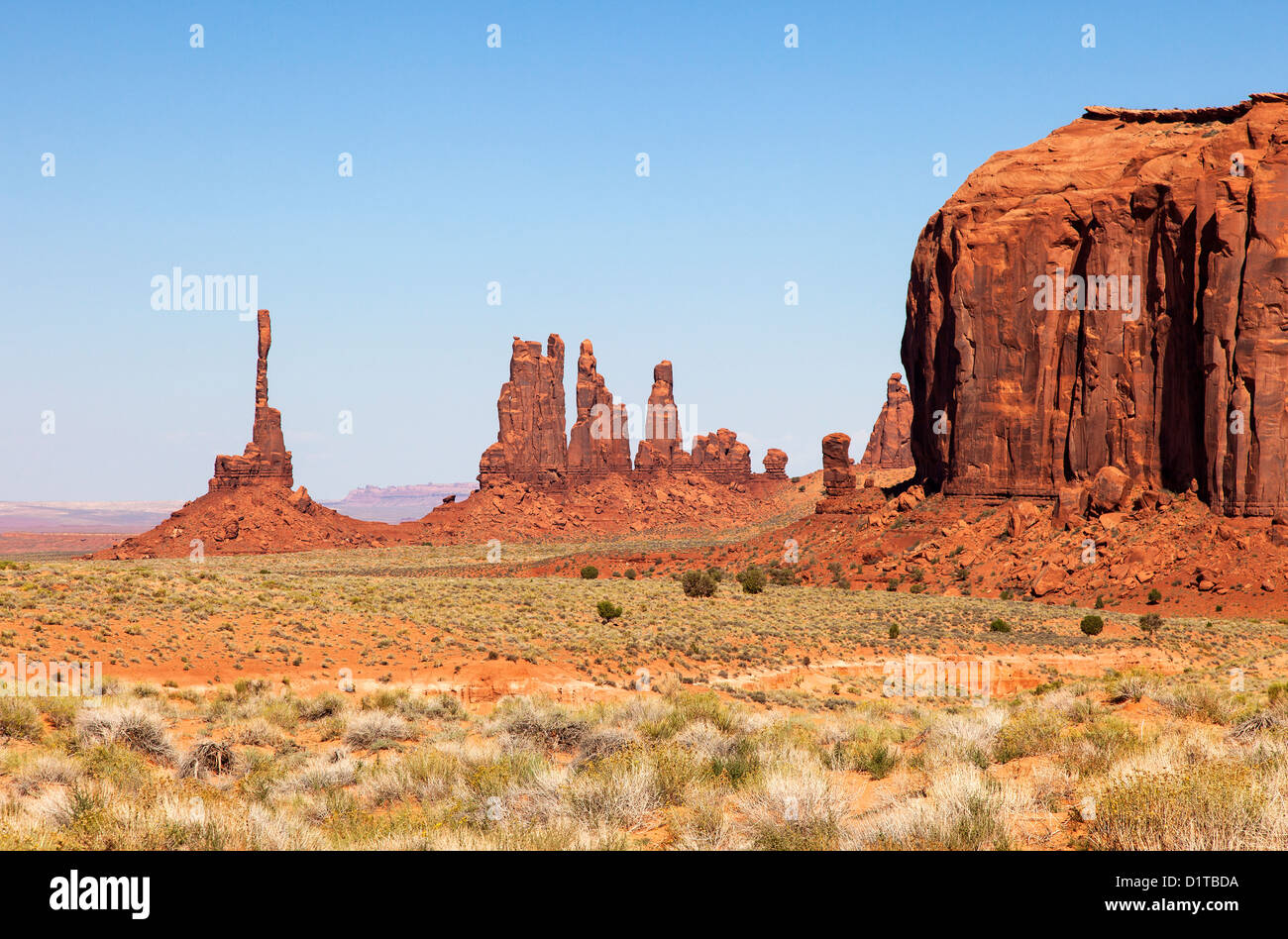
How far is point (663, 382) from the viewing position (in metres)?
160

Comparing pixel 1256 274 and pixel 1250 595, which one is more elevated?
pixel 1256 274

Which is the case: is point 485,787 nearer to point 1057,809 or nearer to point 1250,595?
point 1057,809

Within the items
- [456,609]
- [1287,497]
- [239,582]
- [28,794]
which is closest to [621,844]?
[28,794]

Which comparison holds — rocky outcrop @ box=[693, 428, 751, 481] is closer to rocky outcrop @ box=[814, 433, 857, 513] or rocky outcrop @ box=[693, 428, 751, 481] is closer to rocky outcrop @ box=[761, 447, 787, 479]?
rocky outcrop @ box=[761, 447, 787, 479]

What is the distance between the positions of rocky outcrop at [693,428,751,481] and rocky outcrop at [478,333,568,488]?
2274 cm

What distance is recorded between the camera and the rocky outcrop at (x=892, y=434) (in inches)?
6220

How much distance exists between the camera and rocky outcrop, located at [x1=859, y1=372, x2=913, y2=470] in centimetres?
15800

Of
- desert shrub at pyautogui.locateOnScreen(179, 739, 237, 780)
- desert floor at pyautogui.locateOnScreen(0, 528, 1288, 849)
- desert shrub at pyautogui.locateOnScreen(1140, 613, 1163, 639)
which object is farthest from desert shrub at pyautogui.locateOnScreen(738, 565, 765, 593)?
desert shrub at pyautogui.locateOnScreen(179, 739, 237, 780)

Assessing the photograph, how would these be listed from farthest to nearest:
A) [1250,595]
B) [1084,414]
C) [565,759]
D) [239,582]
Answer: [1084,414]
[1250,595]
[239,582]
[565,759]

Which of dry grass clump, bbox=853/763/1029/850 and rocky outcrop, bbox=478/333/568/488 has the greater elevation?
rocky outcrop, bbox=478/333/568/488

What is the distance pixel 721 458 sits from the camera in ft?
524
